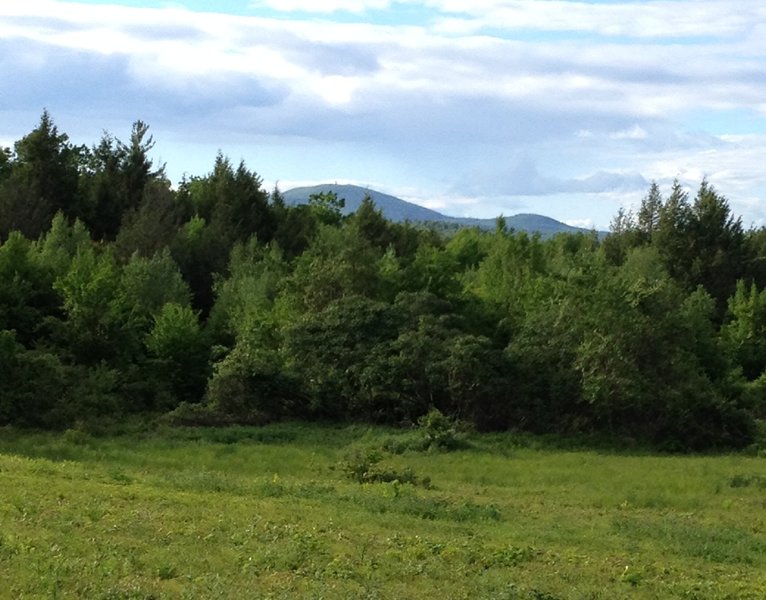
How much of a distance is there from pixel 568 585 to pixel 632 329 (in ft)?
67.8

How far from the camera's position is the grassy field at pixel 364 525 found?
9898 millimetres

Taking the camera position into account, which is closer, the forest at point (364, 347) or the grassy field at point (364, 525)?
the grassy field at point (364, 525)

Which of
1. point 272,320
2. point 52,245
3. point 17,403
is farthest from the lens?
point 52,245

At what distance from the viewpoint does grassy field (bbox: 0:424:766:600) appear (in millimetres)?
9898

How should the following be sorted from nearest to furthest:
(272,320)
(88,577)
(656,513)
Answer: (88,577) → (656,513) → (272,320)

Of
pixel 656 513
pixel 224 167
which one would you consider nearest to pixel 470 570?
pixel 656 513

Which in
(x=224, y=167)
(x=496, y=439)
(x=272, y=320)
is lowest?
(x=496, y=439)

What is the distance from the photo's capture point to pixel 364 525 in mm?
14078

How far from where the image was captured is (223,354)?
117 ft

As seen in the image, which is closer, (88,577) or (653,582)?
(88,577)

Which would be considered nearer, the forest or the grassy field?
the grassy field

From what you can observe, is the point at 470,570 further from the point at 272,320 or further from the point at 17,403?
the point at 272,320

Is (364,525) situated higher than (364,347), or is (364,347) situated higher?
(364,347)

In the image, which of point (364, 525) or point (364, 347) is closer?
point (364, 525)
